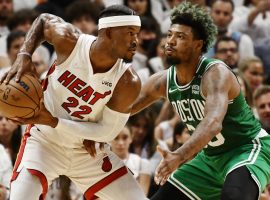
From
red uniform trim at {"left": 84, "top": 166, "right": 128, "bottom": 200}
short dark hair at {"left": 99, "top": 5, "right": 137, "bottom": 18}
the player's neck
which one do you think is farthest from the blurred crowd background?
short dark hair at {"left": 99, "top": 5, "right": 137, "bottom": 18}

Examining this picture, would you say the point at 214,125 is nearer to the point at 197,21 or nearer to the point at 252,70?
the point at 197,21

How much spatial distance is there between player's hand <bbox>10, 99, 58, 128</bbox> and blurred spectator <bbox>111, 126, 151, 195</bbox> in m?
2.25

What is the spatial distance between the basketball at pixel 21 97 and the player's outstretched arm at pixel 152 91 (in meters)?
0.99

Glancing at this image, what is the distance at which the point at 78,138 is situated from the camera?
5699mm

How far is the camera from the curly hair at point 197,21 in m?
5.73

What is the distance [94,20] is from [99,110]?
14.4 feet

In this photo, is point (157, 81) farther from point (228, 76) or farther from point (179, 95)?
point (228, 76)

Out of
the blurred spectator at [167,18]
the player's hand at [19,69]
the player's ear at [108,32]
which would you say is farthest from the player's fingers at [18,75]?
the blurred spectator at [167,18]

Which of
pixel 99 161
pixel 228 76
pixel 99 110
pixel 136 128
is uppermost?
pixel 228 76

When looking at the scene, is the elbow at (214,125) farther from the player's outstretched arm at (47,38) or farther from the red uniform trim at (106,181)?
the player's outstretched arm at (47,38)

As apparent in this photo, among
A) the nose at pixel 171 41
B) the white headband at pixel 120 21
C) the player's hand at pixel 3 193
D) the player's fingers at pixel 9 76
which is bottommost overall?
the player's hand at pixel 3 193

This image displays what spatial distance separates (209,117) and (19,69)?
1.44 metres

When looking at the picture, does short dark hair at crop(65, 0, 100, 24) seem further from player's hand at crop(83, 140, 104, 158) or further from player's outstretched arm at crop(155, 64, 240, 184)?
Result: player's outstretched arm at crop(155, 64, 240, 184)

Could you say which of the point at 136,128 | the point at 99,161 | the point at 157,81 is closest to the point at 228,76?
the point at 157,81
